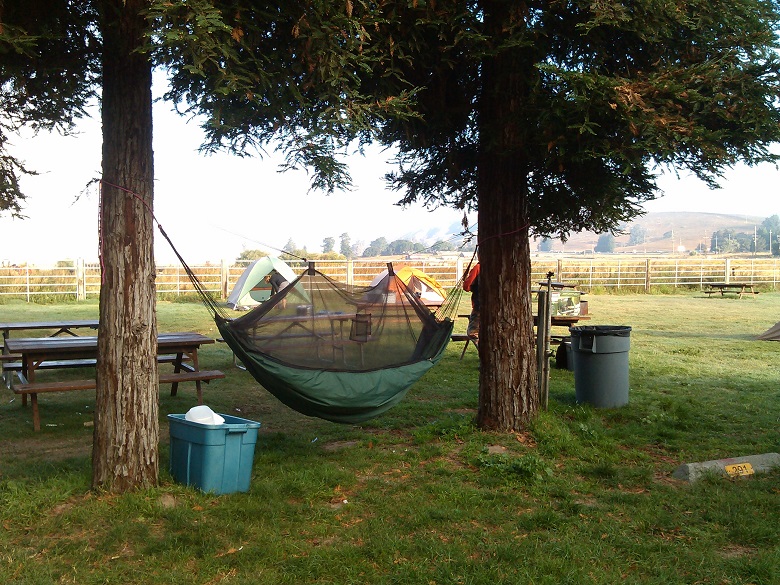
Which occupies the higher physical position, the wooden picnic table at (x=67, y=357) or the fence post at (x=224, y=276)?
the fence post at (x=224, y=276)

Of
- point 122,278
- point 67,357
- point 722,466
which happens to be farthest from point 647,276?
point 122,278

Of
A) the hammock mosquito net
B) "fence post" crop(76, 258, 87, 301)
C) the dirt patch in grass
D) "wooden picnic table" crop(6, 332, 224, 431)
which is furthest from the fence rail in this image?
the hammock mosquito net

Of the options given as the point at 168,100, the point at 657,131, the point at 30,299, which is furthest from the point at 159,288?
the point at 657,131

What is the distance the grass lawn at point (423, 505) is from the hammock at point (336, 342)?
47cm

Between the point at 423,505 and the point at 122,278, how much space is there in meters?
2.09

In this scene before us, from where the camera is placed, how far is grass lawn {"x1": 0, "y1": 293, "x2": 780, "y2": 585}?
3297 mm

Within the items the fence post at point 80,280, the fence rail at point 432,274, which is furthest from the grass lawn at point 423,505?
the fence post at point 80,280

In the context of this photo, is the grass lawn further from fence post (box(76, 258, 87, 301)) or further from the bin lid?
fence post (box(76, 258, 87, 301))

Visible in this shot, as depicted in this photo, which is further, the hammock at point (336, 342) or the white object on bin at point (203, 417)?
the hammock at point (336, 342)

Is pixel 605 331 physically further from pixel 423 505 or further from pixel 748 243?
pixel 748 243

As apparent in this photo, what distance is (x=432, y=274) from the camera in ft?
83.8

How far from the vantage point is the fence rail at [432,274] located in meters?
19.9

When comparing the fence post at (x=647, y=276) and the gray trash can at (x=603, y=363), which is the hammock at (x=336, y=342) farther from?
the fence post at (x=647, y=276)

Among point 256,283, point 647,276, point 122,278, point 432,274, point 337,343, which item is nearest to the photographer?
point 122,278
